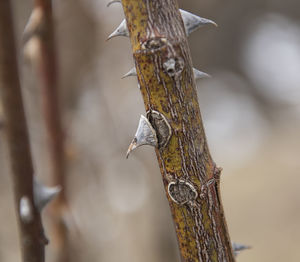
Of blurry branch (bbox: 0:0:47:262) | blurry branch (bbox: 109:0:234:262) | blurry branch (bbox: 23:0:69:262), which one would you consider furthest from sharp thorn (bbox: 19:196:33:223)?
blurry branch (bbox: 23:0:69:262)

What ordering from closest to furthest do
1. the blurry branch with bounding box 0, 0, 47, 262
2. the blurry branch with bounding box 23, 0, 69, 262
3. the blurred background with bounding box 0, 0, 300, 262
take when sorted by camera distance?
the blurry branch with bounding box 0, 0, 47, 262
the blurry branch with bounding box 23, 0, 69, 262
the blurred background with bounding box 0, 0, 300, 262

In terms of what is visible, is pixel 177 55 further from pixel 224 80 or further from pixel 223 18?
pixel 224 80

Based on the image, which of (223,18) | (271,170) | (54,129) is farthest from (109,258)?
(223,18)

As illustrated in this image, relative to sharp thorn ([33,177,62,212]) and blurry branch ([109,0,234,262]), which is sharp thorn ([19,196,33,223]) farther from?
blurry branch ([109,0,234,262])

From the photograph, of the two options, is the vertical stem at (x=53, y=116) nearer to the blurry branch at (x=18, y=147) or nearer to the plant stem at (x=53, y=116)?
the plant stem at (x=53, y=116)

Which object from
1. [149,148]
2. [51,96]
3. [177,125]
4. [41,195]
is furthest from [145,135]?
[149,148]

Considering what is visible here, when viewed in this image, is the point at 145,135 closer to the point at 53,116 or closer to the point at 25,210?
the point at 25,210

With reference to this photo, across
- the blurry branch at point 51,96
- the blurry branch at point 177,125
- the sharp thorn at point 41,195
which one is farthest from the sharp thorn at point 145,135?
the blurry branch at point 51,96
